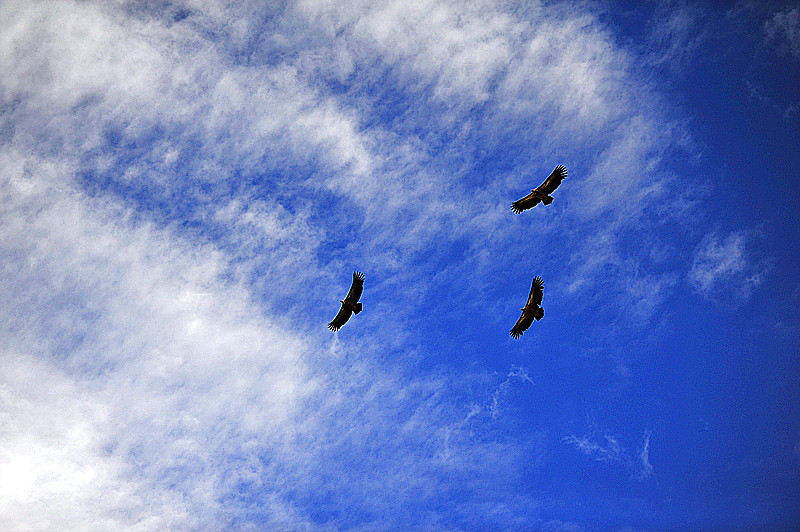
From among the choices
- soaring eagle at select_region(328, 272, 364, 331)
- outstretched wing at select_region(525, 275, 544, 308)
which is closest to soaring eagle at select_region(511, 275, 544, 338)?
outstretched wing at select_region(525, 275, 544, 308)

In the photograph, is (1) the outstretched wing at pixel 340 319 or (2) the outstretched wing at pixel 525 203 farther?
(1) the outstretched wing at pixel 340 319

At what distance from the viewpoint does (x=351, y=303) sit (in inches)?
2298

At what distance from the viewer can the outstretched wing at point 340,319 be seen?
194 ft

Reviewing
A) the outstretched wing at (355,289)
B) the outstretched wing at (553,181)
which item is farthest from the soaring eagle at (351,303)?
the outstretched wing at (553,181)

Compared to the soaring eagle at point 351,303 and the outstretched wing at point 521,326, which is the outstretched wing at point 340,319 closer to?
the soaring eagle at point 351,303

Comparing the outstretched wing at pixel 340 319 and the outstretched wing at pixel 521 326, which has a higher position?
the outstretched wing at pixel 340 319

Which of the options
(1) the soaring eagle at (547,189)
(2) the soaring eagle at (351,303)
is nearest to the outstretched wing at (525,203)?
(1) the soaring eagle at (547,189)

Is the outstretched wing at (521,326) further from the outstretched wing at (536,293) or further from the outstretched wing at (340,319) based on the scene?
the outstretched wing at (340,319)

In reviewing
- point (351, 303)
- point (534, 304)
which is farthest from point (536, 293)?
point (351, 303)

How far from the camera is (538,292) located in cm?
5462

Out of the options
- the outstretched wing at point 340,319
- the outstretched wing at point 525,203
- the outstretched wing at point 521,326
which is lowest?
the outstretched wing at point 521,326

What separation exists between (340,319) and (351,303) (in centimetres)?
267

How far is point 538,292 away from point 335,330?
20440 mm

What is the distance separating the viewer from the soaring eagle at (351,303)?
57.6 m
